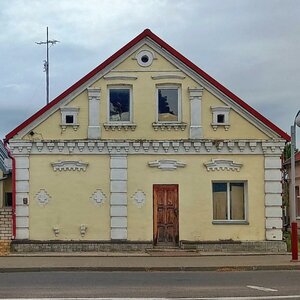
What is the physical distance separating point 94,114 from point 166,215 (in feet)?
13.8

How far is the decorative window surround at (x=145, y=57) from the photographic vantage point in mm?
22750

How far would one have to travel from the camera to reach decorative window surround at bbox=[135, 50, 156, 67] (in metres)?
22.8

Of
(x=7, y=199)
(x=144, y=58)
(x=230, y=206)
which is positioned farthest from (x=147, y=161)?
(x=7, y=199)

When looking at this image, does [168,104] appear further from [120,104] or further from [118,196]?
[118,196]

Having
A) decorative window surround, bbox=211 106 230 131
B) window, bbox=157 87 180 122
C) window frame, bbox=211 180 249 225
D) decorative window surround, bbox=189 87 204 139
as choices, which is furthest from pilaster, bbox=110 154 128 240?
decorative window surround, bbox=211 106 230 131

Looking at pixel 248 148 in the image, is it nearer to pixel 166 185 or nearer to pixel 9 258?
pixel 166 185

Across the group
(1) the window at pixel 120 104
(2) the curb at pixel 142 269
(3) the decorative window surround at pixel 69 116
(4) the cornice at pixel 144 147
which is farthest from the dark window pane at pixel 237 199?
(3) the decorative window surround at pixel 69 116

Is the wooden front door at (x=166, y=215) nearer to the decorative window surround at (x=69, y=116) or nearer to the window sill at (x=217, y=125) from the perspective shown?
the window sill at (x=217, y=125)

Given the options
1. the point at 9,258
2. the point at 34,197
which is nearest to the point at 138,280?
the point at 9,258

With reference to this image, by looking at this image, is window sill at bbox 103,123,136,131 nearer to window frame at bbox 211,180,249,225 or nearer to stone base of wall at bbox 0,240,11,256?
window frame at bbox 211,180,249,225

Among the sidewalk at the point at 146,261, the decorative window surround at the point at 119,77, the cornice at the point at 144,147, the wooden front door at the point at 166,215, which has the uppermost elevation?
the decorative window surround at the point at 119,77

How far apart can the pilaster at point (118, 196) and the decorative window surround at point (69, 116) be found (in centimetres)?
168

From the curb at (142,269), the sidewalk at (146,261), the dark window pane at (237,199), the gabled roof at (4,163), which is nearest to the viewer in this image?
the curb at (142,269)

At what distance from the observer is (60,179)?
2228 centimetres
